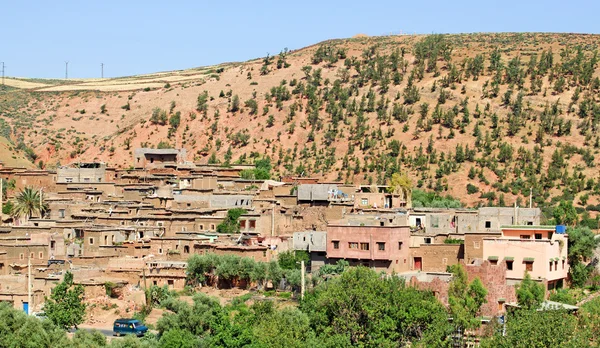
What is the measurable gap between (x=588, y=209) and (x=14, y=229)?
100 feet

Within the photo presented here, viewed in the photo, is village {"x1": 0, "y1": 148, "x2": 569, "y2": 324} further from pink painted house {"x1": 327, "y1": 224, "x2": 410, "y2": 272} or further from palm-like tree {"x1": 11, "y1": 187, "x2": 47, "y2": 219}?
→ palm-like tree {"x1": 11, "y1": 187, "x2": 47, "y2": 219}

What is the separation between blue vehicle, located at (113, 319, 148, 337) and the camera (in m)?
41.7

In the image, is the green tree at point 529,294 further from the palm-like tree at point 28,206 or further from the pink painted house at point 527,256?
the palm-like tree at point 28,206

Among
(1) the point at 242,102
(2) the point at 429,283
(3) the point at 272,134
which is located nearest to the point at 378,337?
(2) the point at 429,283

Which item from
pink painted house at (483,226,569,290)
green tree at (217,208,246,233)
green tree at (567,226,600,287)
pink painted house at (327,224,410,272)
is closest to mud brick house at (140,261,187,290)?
green tree at (217,208,246,233)

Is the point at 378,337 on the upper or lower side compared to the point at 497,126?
lower

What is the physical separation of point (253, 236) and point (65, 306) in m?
11.1

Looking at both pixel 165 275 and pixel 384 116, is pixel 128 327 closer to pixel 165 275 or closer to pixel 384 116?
pixel 165 275

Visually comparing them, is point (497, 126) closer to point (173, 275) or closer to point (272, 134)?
point (272, 134)

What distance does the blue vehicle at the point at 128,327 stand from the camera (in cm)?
4166

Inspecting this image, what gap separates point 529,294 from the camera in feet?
138

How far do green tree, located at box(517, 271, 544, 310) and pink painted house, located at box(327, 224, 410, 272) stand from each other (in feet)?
16.9

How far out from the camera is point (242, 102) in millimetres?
95562

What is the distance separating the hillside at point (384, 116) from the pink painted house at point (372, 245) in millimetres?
22341
